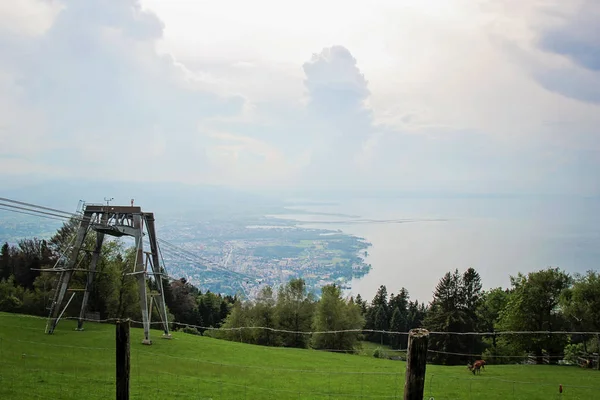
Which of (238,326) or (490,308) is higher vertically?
(490,308)

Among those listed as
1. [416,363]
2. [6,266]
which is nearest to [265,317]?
[6,266]

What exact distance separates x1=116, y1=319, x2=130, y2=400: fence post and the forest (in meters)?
28.2

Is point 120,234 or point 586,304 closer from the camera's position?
point 120,234

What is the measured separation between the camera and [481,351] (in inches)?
2264

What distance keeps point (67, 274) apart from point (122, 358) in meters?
23.1

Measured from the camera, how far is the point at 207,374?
21.6 meters

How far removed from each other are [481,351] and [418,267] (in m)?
104

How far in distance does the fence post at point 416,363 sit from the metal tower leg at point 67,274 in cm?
2630

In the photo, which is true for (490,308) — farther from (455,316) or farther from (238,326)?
(238,326)

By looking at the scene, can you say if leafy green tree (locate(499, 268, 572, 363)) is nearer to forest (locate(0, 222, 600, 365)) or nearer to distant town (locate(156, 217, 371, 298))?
forest (locate(0, 222, 600, 365))

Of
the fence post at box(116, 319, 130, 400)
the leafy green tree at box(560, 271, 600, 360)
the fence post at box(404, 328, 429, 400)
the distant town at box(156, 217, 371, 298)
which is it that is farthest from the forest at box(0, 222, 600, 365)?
the distant town at box(156, 217, 371, 298)

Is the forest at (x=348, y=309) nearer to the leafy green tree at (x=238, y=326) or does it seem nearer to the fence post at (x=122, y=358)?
the leafy green tree at (x=238, y=326)

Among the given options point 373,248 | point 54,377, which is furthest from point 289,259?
point 54,377

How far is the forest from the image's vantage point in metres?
40.7
